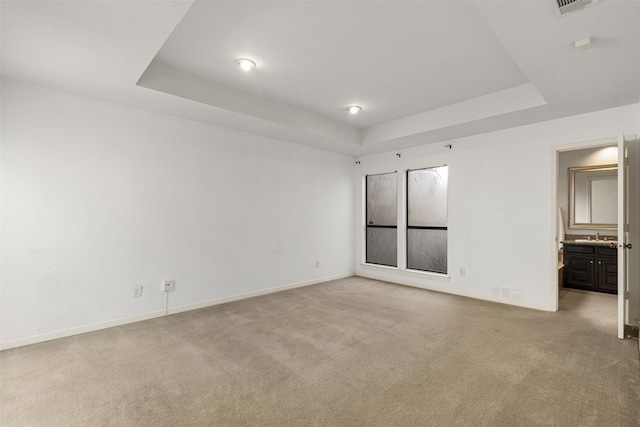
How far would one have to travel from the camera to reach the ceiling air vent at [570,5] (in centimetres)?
177

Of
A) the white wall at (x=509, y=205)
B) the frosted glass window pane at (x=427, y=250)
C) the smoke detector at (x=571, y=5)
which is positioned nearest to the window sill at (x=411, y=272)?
the white wall at (x=509, y=205)

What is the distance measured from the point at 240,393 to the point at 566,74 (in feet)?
12.1

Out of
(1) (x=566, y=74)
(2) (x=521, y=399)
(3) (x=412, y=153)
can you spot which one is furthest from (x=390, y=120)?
(2) (x=521, y=399)

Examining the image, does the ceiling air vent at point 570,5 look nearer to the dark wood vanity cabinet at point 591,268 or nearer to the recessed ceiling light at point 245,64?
the recessed ceiling light at point 245,64

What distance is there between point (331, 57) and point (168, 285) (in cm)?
320

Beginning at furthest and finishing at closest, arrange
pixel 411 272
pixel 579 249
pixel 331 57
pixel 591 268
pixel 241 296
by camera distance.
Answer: pixel 411 272, pixel 579 249, pixel 591 268, pixel 241 296, pixel 331 57

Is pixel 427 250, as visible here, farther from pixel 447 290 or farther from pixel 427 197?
pixel 427 197

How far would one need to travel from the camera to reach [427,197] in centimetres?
530

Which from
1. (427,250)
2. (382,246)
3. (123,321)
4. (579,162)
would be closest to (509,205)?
(427,250)

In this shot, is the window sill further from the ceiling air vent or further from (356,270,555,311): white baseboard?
the ceiling air vent

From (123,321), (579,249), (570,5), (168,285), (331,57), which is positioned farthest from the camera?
(579,249)

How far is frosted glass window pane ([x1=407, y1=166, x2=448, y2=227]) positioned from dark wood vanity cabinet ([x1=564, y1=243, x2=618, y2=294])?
2246 mm

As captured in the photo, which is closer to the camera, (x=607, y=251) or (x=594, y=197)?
(x=607, y=251)

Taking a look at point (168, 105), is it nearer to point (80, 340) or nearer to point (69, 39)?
point (69, 39)
